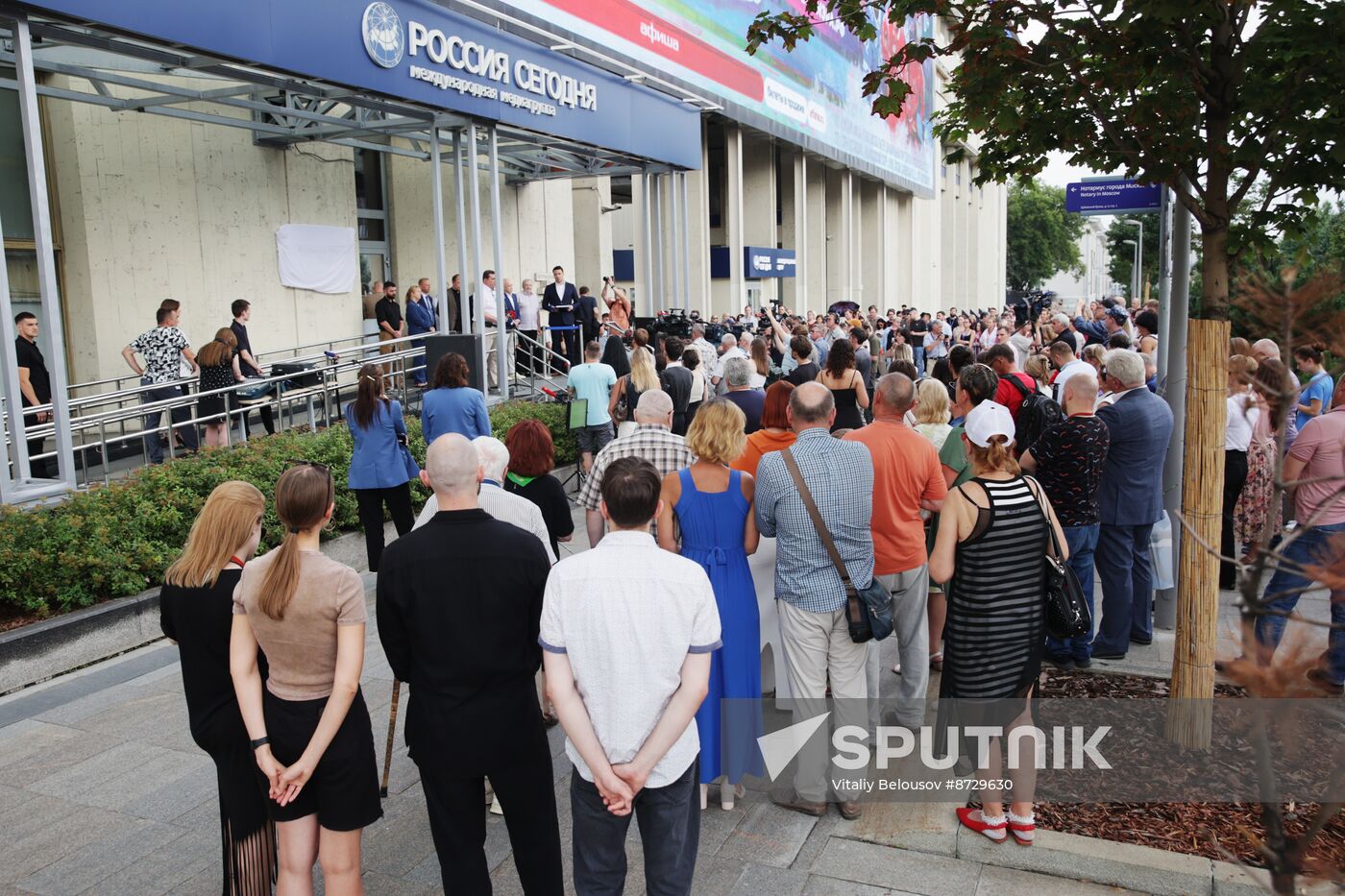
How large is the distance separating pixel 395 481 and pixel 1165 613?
568cm

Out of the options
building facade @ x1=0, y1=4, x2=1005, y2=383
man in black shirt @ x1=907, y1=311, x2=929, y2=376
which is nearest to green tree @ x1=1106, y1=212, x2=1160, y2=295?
building facade @ x1=0, y1=4, x2=1005, y2=383

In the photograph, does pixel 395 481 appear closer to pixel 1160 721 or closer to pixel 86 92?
pixel 1160 721

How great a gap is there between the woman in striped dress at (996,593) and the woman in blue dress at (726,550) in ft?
2.88

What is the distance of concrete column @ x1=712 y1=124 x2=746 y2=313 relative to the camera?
28.1 meters

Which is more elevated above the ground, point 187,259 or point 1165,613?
point 187,259

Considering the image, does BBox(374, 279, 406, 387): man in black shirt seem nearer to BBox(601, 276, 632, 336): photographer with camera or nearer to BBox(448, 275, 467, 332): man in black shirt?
BBox(448, 275, 467, 332): man in black shirt

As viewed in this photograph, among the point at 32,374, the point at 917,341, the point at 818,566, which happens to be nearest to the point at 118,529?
the point at 32,374

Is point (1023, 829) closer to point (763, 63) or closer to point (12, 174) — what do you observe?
point (12, 174)

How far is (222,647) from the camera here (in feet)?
11.0

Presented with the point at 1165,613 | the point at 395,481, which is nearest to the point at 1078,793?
the point at 1165,613

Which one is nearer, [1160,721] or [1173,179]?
[1173,179]

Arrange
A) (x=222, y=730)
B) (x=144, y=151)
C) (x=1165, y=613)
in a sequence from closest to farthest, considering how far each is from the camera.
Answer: (x=222, y=730)
(x=1165, y=613)
(x=144, y=151)

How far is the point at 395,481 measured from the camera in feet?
25.4

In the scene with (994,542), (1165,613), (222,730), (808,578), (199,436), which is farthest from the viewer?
(199,436)
